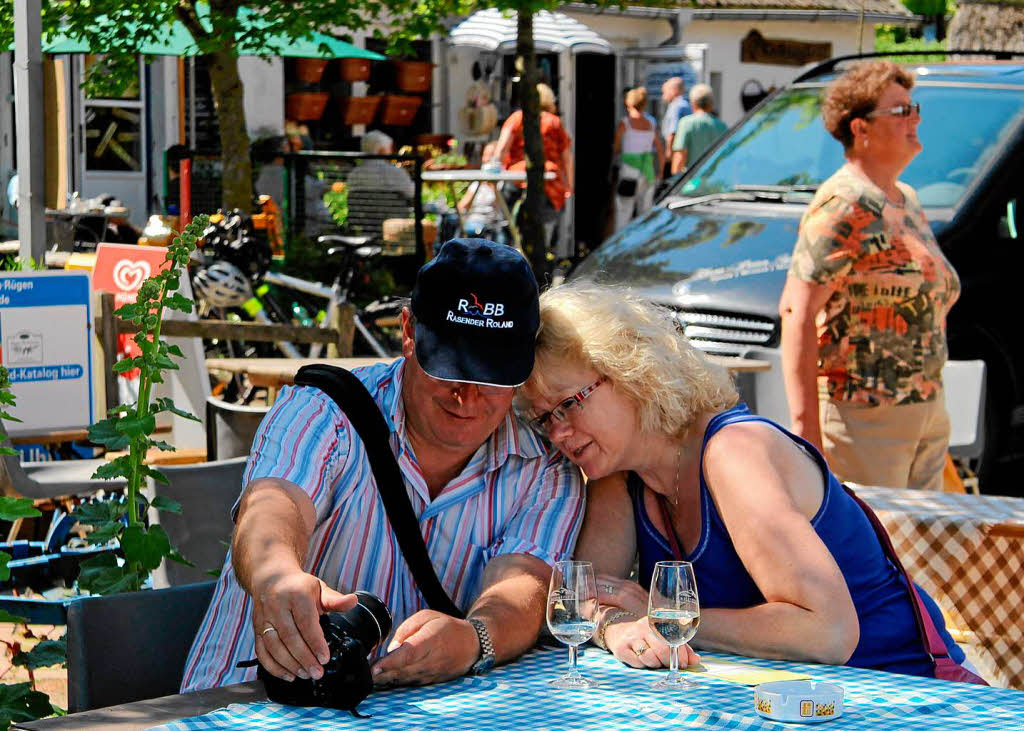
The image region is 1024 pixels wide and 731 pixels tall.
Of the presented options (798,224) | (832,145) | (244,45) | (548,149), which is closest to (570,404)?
(798,224)

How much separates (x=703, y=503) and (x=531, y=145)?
9531 millimetres

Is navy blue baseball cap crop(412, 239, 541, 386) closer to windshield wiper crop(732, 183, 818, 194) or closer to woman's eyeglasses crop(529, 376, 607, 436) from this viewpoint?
woman's eyeglasses crop(529, 376, 607, 436)

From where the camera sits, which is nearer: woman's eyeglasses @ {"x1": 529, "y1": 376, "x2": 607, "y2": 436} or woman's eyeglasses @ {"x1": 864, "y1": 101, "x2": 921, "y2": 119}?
woman's eyeglasses @ {"x1": 529, "y1": 376, "x2": 607, "y2": 436}

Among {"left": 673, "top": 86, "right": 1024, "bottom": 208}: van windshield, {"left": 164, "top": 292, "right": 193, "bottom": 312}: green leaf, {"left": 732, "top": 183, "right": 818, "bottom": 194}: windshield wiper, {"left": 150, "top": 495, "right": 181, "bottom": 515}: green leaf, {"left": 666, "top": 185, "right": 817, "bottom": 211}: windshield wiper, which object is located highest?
{"left": 673, "top": 86, "right": 1024, "bottom": 208}: van windshield

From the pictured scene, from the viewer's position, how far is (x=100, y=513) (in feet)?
11.5

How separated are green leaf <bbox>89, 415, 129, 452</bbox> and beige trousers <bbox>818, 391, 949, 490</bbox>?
2.67 meters

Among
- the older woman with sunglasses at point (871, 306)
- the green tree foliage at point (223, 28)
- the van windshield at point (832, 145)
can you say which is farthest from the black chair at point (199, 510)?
the van windshield at point (832, 145)

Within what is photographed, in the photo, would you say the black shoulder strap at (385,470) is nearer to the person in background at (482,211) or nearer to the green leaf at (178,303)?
the green leaf at (178,303)

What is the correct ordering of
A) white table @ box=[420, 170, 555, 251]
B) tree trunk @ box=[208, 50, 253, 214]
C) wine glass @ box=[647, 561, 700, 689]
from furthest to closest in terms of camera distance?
white table @ box=[420, 170, 555, 251] < tree trunk @ box=[208, 50, 253, 214] < wine glass @ box=[647, 561, 700, 689]

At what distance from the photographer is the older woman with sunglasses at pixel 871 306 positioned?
5.09 metres

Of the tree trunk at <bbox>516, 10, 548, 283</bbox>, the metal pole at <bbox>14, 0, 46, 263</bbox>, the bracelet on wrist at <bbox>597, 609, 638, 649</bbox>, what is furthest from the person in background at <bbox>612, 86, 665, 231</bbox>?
the bracelet on wrist at <bbox>597, 609, 638, 649</bbox>

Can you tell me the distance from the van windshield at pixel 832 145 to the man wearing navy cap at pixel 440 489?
16.4ft

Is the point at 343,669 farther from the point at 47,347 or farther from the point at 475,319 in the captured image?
the point at 47,347

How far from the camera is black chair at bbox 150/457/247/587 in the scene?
402 cm
